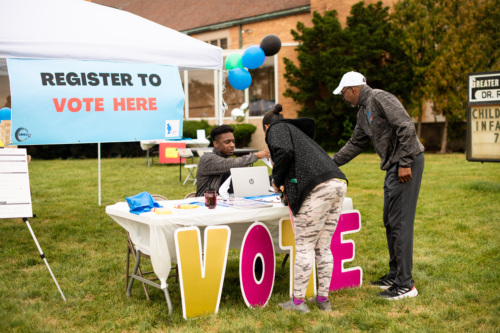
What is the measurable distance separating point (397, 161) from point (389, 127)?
0.31 meters

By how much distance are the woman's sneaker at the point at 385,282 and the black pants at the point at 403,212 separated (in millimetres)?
321

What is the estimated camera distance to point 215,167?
5.13 m

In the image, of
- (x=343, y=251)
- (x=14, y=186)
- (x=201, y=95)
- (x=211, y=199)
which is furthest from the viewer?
(x=201, y=95)

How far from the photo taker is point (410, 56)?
20.0 meters

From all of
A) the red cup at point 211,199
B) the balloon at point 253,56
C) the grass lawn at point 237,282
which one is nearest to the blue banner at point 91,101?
the balloon at point 253,56

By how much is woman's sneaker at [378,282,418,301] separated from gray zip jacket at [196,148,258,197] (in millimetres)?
1711

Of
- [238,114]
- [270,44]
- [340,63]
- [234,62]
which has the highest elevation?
[340,63]

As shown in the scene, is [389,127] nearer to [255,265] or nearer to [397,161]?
[397,161]

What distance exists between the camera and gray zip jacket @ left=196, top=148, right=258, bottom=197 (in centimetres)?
509

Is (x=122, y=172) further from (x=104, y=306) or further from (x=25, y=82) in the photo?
(x=104, y=306)

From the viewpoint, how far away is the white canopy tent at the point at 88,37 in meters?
5.30

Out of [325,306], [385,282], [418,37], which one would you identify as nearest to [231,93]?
[418,37]

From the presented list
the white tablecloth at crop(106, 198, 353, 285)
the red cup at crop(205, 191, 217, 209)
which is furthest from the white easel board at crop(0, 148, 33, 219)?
the red cup at crop(205, 191, 217, 209)

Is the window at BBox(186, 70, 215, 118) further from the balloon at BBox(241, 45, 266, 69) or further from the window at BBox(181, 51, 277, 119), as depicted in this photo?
the balloon at BBox(241, 45, 266, 69)
